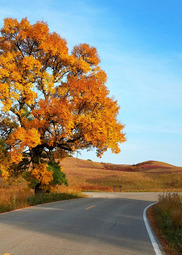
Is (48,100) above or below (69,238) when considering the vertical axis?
above

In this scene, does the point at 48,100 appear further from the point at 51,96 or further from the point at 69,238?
the point at 69,238

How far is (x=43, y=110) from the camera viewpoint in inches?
724

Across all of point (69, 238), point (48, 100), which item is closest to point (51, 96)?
point (48, 100)

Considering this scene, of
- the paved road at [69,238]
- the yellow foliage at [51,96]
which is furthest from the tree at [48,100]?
the paved road at [69,238]

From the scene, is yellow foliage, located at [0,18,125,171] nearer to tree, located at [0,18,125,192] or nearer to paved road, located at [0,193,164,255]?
tree, located at [0,18,125,192]

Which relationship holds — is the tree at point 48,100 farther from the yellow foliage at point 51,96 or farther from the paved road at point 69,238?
the paved road at point 69,238

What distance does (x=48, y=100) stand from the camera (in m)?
18.7

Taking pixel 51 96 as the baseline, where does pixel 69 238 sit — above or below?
below

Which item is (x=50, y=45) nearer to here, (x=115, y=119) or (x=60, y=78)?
(x=60, y=78)

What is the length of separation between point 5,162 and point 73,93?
275 inches

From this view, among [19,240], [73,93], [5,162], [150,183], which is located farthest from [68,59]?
[150,183]

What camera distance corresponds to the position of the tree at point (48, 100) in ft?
61.0

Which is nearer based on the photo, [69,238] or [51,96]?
[69,238]

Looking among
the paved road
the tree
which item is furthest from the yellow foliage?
the paved road
